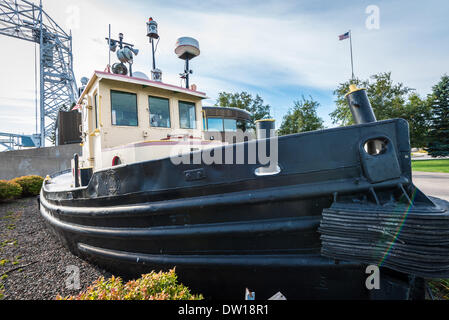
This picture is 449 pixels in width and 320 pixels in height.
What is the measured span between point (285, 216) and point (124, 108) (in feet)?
10.0

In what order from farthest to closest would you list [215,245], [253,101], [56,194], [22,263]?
[253,101] < [56,194] < [22,263] < [215,245]

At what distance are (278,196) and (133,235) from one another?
1.65 m

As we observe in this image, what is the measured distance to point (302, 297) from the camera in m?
1.78

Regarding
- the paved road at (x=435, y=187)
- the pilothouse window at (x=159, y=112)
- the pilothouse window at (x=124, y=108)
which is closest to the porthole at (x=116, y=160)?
the pilothouse window at (x=124, y=108)

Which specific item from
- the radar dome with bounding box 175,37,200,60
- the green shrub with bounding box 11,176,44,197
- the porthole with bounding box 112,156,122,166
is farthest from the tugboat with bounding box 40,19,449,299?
the green shrub with bounding box 11,176,44,197

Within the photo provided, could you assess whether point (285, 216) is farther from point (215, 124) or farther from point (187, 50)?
point (215, 124)

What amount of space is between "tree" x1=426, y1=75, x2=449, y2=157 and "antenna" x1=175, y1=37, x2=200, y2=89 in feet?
89.7

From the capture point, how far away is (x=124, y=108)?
11.4ft

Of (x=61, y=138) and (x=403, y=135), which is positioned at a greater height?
(x=61, y=138)

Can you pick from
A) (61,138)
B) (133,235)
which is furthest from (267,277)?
(61,138)

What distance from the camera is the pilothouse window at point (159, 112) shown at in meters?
3.71

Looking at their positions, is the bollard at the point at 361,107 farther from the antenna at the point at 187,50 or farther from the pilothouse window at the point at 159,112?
the antenna at the point at 187,50

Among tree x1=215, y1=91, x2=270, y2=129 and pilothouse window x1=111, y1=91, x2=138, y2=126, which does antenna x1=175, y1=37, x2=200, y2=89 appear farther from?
tree x1=215, y1=91, x2=270, y2=129
